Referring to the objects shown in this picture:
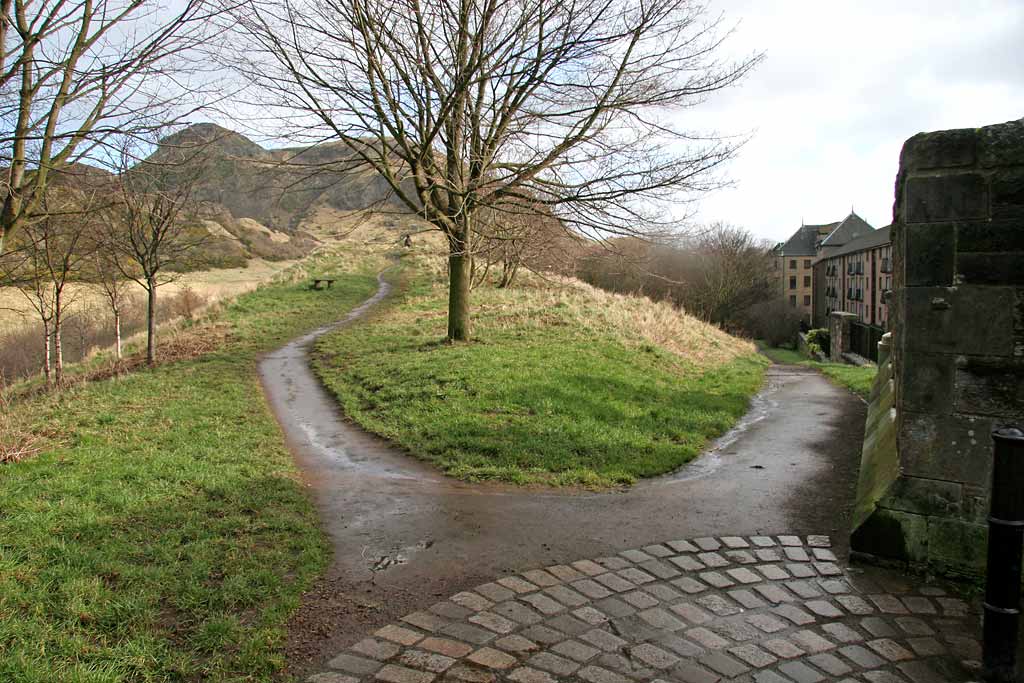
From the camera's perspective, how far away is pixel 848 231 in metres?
63.8

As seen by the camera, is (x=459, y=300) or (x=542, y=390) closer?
(x=542, y=390)

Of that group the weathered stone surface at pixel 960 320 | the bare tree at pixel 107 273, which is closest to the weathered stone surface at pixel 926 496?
the weathered stone surface at pixel 960 320

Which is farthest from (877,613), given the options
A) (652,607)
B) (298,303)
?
(298,303)

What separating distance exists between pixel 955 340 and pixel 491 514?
3643 mm

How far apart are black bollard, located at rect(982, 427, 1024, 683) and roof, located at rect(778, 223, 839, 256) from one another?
265ft

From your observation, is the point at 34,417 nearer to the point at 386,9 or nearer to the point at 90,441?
the point at 90,441

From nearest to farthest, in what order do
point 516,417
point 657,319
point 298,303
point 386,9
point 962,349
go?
1. point 962,349
2. point 516,417
3. point 386,9
4. point 657,319
5. point 298,303

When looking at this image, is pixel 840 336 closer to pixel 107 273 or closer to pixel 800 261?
pixel 107 273

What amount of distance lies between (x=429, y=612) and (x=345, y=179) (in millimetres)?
11951

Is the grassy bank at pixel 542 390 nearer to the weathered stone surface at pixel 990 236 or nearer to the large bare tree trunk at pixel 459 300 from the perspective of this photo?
the large bare tree trunk at pixel 459 300

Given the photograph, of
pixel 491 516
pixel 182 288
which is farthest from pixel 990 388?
pixel 182 288

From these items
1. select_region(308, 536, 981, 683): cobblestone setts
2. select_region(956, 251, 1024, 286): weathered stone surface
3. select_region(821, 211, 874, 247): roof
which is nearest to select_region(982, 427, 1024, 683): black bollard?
select_region(308, 536, 981, 683): cobblestone setts

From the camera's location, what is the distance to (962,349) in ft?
13.7

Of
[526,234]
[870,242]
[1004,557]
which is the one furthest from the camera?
[870,242]
